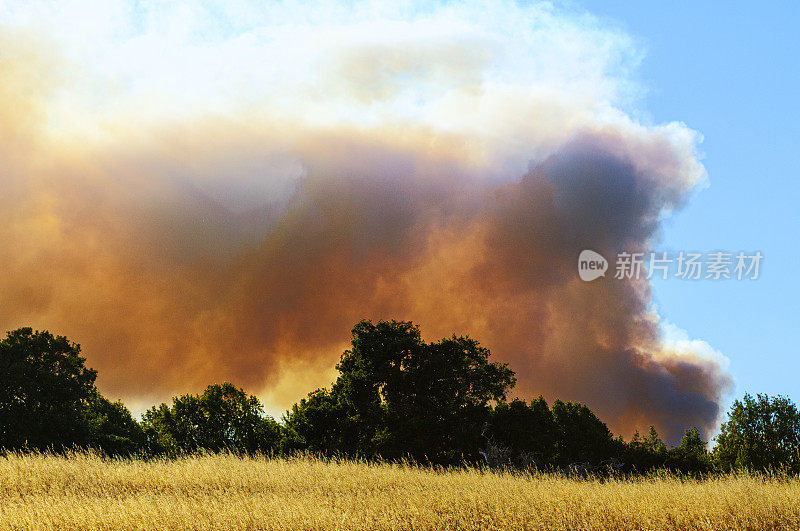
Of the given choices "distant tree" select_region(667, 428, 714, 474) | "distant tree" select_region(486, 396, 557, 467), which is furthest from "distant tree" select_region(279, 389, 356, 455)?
"distant tree" select_region(667, 428, 714, 474)

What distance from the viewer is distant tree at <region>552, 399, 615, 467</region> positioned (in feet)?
156

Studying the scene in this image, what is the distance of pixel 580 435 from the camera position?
4988cm

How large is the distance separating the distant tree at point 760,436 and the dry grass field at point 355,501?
27.5m

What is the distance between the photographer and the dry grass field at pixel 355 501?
14.2 metres

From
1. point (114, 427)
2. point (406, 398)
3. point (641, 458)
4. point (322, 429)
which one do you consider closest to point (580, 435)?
point (641, 458)

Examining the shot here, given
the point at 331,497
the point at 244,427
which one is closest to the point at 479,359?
the point at 244,427

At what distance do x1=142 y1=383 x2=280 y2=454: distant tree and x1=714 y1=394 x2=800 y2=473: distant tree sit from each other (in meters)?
32.7

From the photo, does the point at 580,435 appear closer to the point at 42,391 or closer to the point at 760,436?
the point at 760,436

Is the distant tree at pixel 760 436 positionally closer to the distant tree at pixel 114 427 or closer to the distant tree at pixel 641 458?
the distant tree at pixel 641 458

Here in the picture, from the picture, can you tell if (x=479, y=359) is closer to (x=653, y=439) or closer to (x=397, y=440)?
(x=397, y=440)

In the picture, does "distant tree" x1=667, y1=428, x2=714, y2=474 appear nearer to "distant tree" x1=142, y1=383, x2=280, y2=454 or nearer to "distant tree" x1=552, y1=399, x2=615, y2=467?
"distant tree" x1=552, y1=399, x2=615, y2=467

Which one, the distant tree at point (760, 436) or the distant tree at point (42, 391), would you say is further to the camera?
the distant tree at point (760, 436)

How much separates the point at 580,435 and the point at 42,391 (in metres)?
37.3

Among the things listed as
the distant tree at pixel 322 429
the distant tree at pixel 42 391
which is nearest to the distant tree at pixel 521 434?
the distant tree at pixel 322 429
